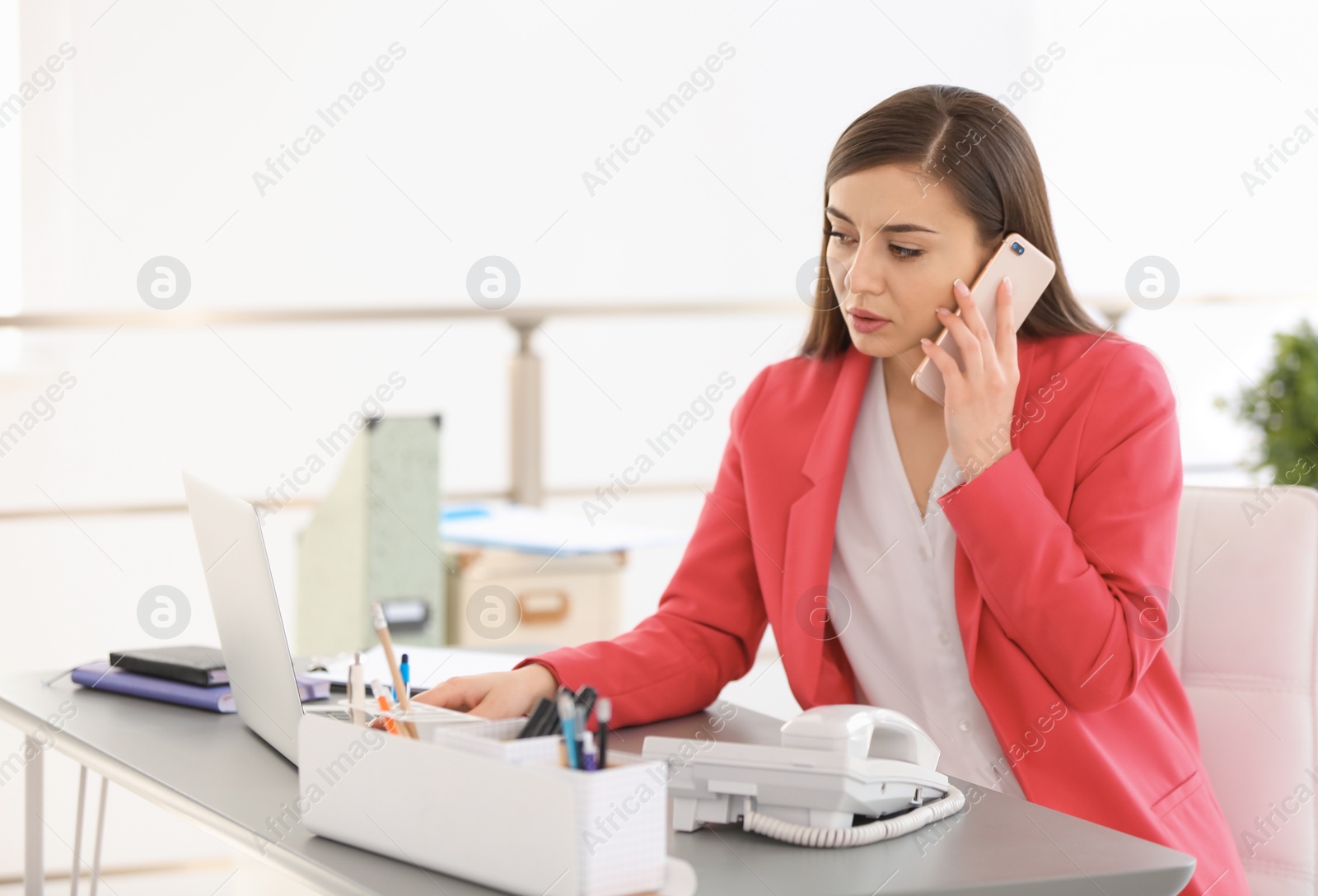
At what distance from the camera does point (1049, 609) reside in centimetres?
115

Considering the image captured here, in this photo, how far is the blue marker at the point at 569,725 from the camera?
0.73 m

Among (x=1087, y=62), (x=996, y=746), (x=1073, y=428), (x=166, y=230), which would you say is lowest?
(x=996, y=746)

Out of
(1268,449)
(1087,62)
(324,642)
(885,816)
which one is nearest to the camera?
(885,816)

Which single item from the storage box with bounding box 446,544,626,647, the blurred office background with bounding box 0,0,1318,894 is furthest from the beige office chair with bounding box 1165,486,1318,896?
the blurred office background with bounding box 0,0,1318,894

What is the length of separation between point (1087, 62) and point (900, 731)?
22.1 ft

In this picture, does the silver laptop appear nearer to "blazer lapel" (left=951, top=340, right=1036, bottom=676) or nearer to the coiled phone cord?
the coiled phone cord

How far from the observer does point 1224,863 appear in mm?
1159

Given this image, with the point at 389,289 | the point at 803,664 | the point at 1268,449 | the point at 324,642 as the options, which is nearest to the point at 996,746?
the point at 803,664

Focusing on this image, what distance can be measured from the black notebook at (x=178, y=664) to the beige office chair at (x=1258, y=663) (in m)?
0.94

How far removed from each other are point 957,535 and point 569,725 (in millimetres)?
582

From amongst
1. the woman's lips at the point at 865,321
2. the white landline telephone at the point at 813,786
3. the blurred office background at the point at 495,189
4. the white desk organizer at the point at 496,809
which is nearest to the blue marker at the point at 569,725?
the white desk organizer at the point at 496,809

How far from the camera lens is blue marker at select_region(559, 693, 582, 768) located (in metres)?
0.73

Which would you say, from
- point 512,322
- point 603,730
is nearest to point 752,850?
point 603,730

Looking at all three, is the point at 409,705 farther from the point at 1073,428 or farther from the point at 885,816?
the point at 1073,428
